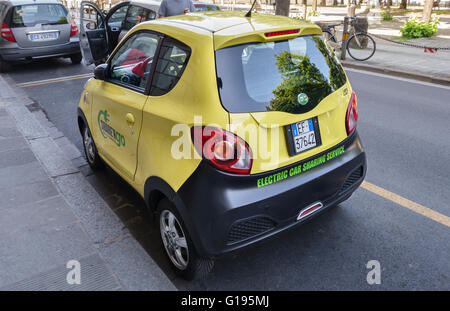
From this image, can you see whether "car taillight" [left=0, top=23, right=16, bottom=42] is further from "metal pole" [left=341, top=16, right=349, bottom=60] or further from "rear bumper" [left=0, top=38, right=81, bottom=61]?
"metal pole" [left=341, top=16, right=349, bottom=60]

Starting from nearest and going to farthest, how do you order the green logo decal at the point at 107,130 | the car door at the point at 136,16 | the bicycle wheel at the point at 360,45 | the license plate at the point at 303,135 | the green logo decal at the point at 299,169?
1. the green logo decal at the point at 299,169
2. the license plate at the point at 303,135
3. the green logo decal at the point at 107,130
4. the car door at the point at 136,16
5. the bicycle wheel at the point at 360,45

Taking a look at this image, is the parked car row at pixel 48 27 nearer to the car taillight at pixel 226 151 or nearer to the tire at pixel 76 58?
the tire at pixel 76 58

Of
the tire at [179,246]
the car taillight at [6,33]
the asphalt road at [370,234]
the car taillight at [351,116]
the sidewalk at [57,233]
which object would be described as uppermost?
the car taillight at [6,33]

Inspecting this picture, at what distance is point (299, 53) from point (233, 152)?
991mm

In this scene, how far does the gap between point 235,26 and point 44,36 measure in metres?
8.76

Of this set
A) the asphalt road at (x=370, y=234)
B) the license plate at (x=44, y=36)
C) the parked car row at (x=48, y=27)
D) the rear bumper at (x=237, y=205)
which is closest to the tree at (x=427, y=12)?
the parked car row at (x=48, y=27)

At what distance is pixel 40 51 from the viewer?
388 inches

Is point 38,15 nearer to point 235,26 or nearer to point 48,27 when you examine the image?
point 48,27

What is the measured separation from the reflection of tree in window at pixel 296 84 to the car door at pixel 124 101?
1.00m

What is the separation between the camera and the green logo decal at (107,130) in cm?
331

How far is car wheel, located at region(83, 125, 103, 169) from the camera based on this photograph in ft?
13.9

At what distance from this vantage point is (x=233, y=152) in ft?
7.54

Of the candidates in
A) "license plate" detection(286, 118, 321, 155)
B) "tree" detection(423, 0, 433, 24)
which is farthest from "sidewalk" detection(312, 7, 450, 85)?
"license plate" detection(286, 118, 321, 155)

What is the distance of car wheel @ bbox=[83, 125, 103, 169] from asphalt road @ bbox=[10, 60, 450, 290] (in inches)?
5.2
